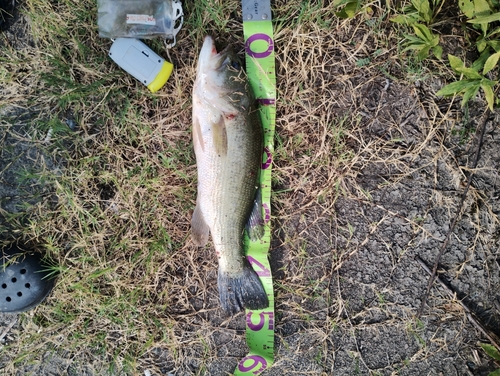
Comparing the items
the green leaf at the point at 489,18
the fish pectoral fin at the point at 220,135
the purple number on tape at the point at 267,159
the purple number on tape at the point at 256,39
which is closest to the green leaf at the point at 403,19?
the green leaf at the point at 489,18

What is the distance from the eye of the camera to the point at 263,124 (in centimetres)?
270

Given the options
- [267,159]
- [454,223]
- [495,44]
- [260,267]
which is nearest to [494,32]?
[495,44]

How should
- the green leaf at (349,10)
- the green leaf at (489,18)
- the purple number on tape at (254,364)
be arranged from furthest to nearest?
1. the purple number on tape at (254,364)
2. the green leaf at (349,10)
3. the green leaf at (489,18)

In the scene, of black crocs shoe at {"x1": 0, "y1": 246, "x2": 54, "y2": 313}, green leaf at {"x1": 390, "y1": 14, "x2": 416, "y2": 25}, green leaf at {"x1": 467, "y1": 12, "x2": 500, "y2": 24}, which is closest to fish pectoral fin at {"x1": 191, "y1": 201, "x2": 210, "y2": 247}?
black crocs shoe at {"x1": 0, "y1": 246, "x2": 54, "y2": 313}

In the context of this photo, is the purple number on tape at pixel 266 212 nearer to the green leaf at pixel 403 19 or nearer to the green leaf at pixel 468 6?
the green leaf at pixel 403 19

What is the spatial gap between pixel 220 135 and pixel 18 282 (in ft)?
5.95

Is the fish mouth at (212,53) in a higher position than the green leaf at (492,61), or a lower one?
higher

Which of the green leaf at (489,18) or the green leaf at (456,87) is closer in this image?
the green leaf at (489,18)

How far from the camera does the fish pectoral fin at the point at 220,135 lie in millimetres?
2422

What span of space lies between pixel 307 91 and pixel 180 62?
37.5 inches

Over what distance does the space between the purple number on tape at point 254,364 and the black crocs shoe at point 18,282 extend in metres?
1.56

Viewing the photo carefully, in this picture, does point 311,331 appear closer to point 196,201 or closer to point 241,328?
point 241,328

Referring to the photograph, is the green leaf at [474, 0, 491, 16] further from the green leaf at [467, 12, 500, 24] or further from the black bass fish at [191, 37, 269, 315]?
the black bass fish at [191, 37, 269, 315]

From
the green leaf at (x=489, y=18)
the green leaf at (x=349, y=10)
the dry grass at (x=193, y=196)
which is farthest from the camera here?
the dry grass at (x=193, y=196)
